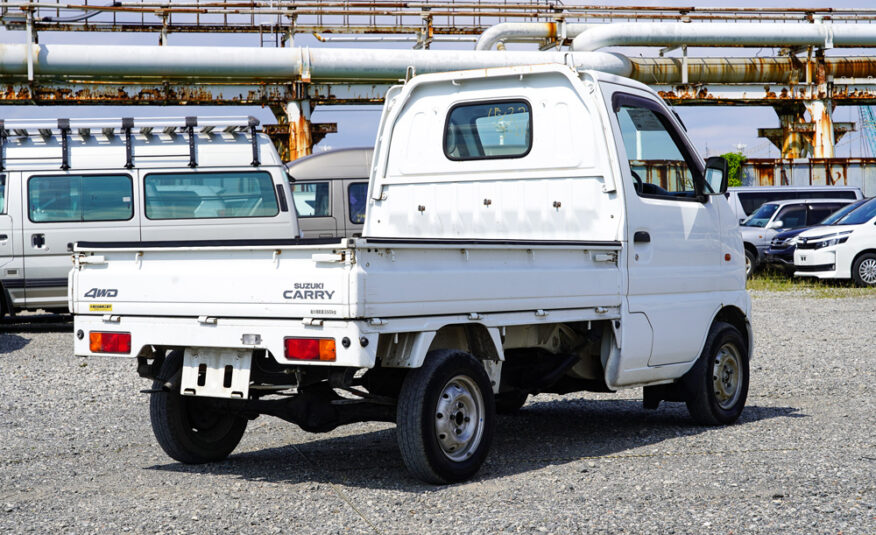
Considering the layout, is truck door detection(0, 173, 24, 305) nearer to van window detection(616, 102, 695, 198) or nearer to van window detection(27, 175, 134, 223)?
Answer: van window detection(27, 175, 134, 223)

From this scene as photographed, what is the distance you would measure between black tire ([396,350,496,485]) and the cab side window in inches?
77.5

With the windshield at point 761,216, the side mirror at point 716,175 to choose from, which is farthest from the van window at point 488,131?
the windshield at point 761,216

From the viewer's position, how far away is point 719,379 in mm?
7594

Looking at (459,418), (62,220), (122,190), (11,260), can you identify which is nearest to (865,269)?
(122,190)

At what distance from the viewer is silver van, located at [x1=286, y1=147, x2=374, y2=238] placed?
16.9 meters

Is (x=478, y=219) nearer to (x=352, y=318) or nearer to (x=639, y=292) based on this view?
(x=639, y=292)

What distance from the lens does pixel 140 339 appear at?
5648mm

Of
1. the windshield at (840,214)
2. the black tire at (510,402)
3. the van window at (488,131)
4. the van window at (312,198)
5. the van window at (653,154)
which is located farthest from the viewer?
the windshield at (840,214)

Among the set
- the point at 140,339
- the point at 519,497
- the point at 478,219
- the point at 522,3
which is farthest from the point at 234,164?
the point at 522,3

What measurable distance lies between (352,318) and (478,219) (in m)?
2.37

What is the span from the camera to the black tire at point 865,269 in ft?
68.2

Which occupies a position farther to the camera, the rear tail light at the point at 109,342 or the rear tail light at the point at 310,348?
the rear tail light at the point at 109,342

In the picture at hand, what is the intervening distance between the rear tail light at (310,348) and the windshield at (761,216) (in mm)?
20505

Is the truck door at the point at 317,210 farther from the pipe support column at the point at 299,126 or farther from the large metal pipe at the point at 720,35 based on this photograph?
the large metal pipe at the point at 720,35
